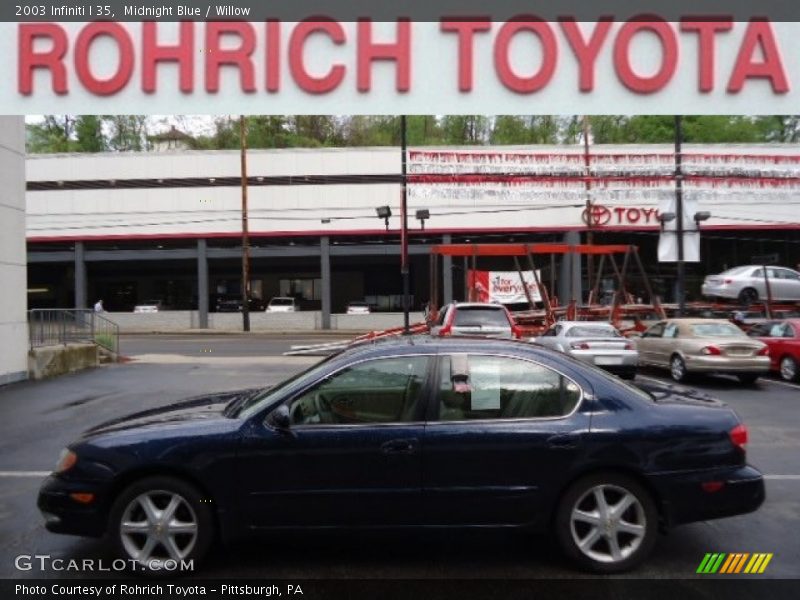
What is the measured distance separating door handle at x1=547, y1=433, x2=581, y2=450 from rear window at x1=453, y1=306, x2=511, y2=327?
Result: 393 inches

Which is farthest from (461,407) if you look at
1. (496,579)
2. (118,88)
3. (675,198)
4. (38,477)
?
(675,198)

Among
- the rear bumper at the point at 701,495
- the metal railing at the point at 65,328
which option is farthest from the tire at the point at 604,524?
the metal railing at the point at 65,328

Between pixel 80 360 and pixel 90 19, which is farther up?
pixel 90 19

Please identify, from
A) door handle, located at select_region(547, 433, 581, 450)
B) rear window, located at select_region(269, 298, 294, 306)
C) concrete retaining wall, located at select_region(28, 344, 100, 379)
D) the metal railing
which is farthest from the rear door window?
rear window, located at select_region(269, 298, 294, 306)

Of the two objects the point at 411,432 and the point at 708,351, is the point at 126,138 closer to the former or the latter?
the point at 708,351

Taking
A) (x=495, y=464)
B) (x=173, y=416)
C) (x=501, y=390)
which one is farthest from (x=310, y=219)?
(x=495, y=464)

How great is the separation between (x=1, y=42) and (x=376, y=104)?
1.46m

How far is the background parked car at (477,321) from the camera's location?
1359cm

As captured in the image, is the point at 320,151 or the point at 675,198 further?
the point at 320,151

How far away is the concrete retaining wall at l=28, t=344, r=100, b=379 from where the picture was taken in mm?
12805

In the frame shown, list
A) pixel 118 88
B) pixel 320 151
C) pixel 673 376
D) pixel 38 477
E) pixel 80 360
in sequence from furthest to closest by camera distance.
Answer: pixel 320 151 → pixel 80 360 → pixel 673 376 → pixel 38 477 → pixel 118 88

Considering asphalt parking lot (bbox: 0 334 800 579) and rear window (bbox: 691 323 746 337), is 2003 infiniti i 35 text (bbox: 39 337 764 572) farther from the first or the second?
rear window (bbox: 691 323 746 337)

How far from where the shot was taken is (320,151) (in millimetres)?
35062

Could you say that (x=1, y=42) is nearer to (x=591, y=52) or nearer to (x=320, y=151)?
(x=591, y=52)
